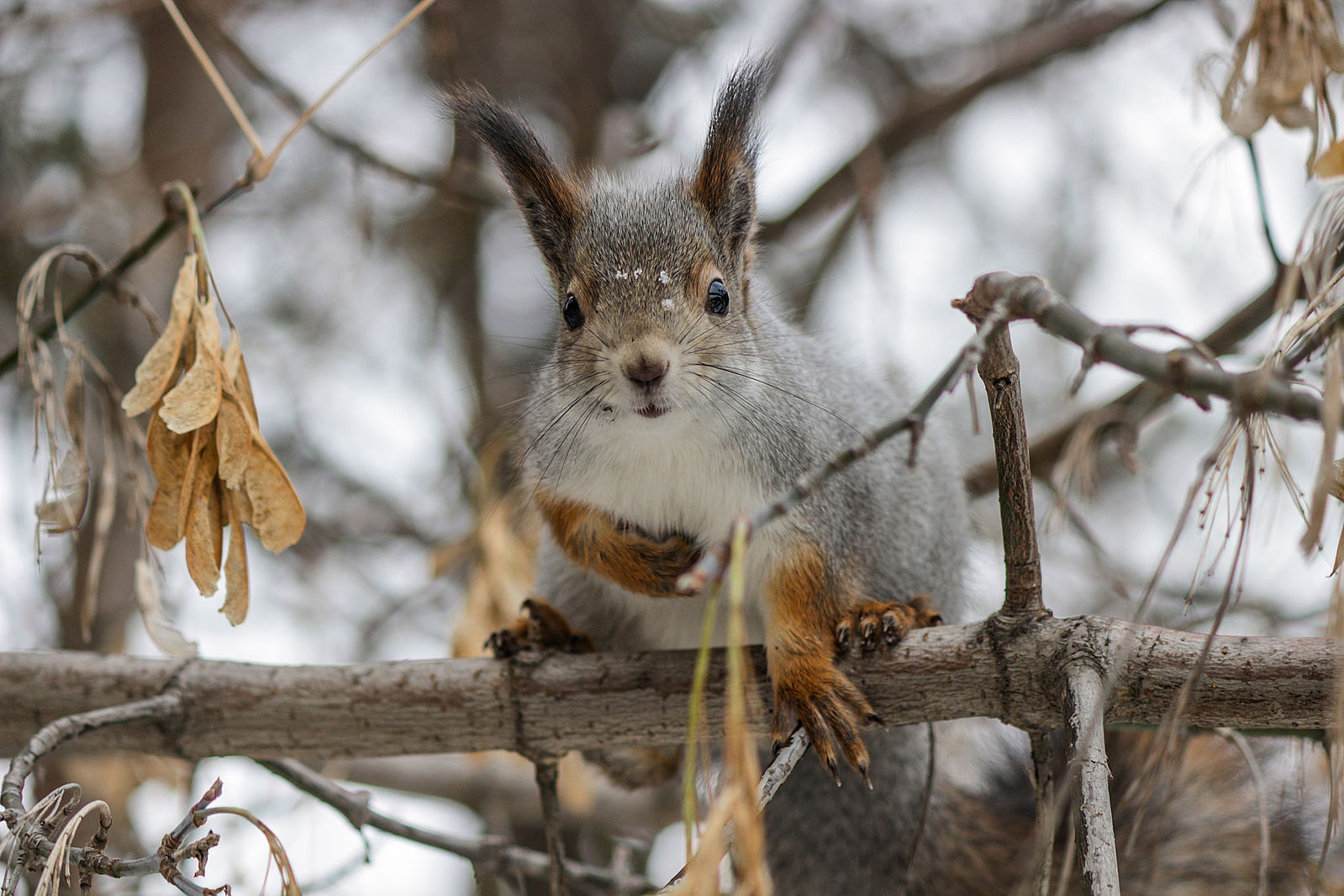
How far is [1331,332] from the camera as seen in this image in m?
1.25

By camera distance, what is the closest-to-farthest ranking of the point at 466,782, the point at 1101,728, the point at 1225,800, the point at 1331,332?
the point at 1331,332
the point at 1101,728
the point at 1225,800
the point at 466,782

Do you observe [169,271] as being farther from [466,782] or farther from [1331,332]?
[1331,332]

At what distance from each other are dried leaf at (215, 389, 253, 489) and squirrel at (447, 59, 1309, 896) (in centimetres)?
62

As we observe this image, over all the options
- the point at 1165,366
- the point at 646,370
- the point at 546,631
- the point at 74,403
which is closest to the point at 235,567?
the point at 74,403

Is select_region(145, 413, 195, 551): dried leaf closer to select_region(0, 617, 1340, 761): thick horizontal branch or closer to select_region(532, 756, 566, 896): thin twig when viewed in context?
select_region(0, 617, 1340, 761): thick horizontal branch

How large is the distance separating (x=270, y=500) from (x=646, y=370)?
25.4 inches

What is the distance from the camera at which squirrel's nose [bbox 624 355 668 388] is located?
6.55ft

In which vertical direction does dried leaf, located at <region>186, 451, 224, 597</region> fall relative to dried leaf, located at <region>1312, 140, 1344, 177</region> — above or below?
below

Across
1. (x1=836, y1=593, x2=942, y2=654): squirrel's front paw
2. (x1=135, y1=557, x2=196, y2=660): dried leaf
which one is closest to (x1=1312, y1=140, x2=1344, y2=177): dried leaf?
(x1=836, y1=593, x2=942, y2=654): squirrel's front paw

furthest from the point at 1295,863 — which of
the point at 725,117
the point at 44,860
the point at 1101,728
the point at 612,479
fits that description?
the point at 44,860

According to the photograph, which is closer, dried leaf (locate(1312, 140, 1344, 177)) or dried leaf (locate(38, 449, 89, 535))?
dried leaf (locate(1312, 140, 1344, 177))

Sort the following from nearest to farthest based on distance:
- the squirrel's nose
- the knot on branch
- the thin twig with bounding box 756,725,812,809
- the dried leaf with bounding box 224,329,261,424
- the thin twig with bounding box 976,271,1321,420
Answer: the thin twig with bounding box 976,271,1321,420, the knot on branch, the thin twig with bounding box 756,725,812,809, the dried leaf with bounding box 224,329,261,424, the squirrel's nose

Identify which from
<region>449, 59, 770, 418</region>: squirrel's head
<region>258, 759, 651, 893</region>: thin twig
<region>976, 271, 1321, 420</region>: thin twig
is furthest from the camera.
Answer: <region>258, 759, 651, 893</region>: thin twig

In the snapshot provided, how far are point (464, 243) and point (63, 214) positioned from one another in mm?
1507
